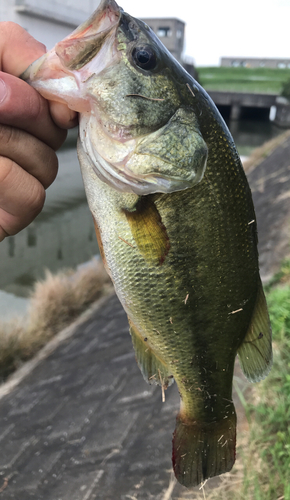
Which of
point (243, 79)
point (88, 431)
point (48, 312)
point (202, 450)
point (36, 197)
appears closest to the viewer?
point (36, 197)

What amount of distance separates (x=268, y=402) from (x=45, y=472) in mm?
2170

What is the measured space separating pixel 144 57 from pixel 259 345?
1140 mm

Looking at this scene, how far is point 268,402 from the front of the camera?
9.18 feet

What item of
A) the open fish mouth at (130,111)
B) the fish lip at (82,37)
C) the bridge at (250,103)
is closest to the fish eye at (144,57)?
the open fish mouth at (130,111)

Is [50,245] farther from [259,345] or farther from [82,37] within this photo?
[82,37]

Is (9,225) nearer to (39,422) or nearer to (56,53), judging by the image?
(56,53)

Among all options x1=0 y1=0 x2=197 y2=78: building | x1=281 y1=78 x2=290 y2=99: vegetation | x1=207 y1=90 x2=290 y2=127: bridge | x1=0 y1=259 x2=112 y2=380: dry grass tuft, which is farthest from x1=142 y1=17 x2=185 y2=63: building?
x1=0 y1=259 x2=112 y2=380: dry grass tuft

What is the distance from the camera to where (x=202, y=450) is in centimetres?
156

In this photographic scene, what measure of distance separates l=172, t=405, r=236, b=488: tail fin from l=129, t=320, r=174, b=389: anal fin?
0.21 metres

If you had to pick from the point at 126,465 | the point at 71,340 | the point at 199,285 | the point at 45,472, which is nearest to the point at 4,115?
the point at 199,285

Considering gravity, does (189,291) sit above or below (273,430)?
above

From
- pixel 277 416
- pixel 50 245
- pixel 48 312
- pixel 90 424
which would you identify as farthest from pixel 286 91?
pixel 277 416

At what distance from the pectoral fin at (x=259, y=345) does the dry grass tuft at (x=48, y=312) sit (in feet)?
15.7

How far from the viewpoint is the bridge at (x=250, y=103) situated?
103 feet
